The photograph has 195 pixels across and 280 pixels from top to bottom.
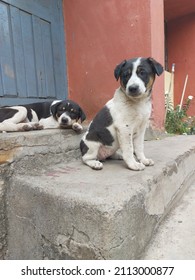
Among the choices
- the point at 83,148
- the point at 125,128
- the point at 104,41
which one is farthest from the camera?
the point at 104,41

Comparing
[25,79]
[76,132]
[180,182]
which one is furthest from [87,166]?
[25,79]

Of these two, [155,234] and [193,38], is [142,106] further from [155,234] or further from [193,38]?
[193,38]

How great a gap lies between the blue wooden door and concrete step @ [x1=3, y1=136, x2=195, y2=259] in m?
1.54

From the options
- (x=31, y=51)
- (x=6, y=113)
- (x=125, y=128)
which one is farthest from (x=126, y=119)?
(x=31, y=51)

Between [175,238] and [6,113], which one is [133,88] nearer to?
[175,238]

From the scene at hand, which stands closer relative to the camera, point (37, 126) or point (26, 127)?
point (26, 127)

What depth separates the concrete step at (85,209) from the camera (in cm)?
136

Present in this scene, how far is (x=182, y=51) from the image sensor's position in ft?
21.5

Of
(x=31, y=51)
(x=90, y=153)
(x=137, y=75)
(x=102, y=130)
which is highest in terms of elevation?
(x=31, y=51)

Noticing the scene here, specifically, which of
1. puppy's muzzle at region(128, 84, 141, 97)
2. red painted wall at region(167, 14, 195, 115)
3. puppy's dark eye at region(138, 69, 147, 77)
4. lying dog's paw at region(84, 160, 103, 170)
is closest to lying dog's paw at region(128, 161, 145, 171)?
lying dog's paw at region(84, 160, 103, 170)

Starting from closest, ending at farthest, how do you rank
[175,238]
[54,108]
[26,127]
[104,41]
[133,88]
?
[175,238]
[133,88]
[26,127]
[54,108]
[104,41]

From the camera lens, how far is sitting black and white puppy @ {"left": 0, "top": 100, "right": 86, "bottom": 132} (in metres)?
2.50

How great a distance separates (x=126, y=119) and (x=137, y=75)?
0.33 m

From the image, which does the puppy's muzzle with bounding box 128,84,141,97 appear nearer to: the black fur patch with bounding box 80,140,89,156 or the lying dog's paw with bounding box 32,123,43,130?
the black fur patch with bounding box 80,140,89,156
